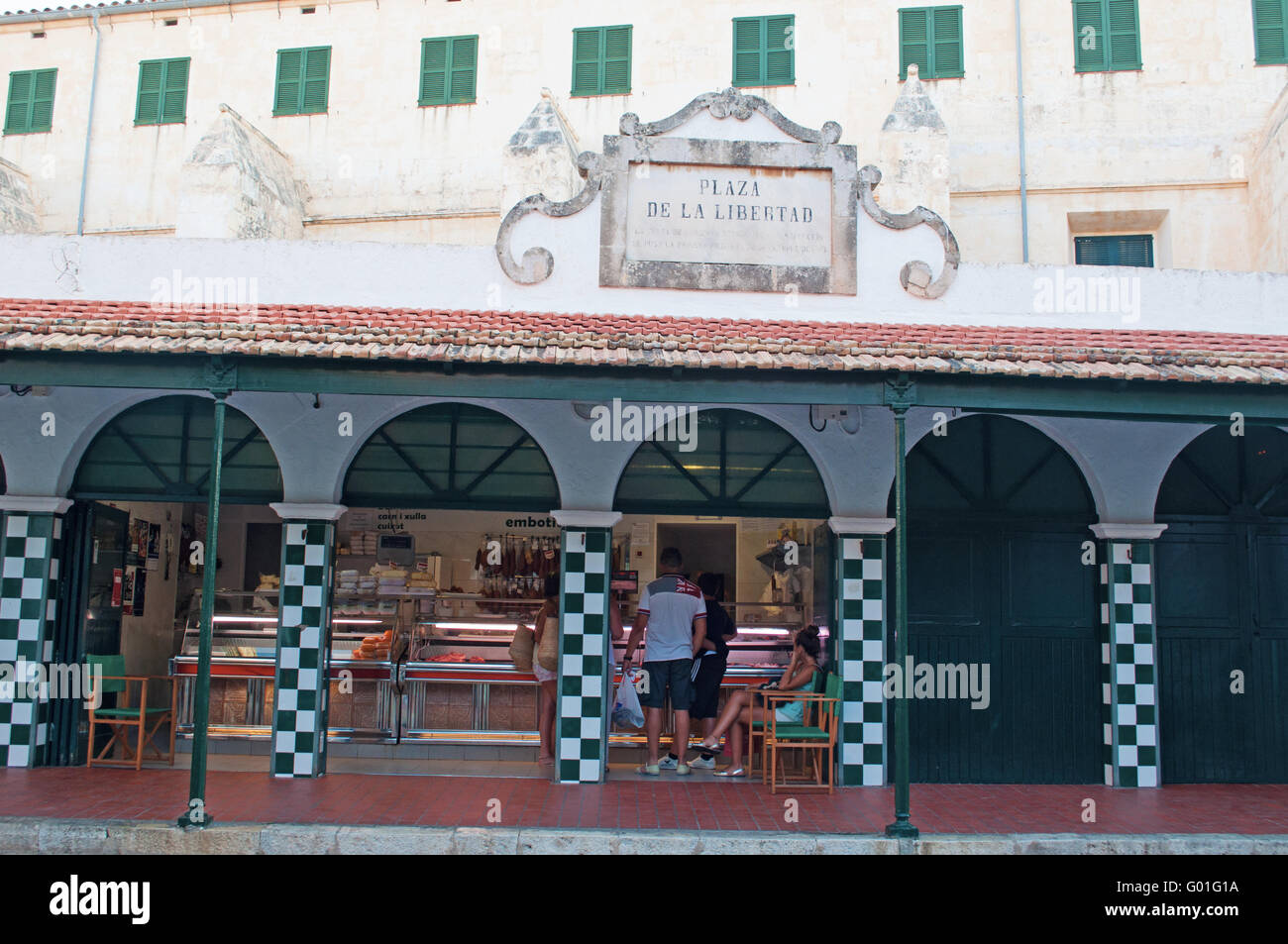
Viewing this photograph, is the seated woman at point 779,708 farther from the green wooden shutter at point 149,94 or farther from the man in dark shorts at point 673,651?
the green wooden shutter at point 149,94

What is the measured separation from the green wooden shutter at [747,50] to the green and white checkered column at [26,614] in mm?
11136

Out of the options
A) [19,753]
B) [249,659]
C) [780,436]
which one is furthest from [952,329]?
[19,753]

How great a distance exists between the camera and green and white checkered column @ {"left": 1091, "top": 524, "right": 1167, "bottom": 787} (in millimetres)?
10781

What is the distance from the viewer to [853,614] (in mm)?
10836

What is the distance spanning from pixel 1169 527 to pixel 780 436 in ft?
13.2

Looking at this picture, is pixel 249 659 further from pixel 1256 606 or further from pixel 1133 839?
pixel 1256 606

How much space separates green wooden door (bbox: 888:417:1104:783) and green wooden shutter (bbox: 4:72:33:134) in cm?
1598

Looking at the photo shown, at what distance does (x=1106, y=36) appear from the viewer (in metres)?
16.4

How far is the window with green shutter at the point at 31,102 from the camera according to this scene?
18.5 meters

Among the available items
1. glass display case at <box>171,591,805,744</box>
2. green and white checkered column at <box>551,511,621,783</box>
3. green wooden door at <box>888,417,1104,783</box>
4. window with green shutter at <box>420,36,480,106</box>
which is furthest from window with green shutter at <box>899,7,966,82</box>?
green and white checkered column at <box>551,511,621,783</box>

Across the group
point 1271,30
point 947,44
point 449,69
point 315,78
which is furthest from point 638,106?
point 1271,30

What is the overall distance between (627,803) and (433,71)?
1255 cm

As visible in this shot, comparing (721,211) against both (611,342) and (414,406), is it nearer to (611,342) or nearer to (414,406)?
(611,342)

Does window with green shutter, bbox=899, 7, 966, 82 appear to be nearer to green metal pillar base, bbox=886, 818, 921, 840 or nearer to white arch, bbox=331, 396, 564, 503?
white arch, bbox=331, 396, 564, 503
